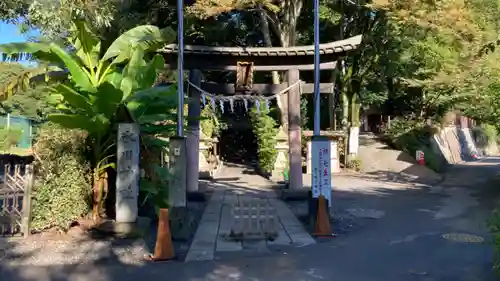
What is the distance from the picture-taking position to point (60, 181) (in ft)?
30.7

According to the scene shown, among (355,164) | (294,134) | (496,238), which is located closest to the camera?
(496,238)

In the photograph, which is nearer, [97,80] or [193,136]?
[97,80]

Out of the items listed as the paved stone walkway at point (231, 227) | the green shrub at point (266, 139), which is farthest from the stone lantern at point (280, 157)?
the paved stone walkway at point (231, 227)

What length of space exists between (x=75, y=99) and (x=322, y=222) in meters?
5.32

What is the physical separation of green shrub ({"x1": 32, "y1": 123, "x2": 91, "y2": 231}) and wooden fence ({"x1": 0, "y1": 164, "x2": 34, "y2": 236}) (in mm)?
163

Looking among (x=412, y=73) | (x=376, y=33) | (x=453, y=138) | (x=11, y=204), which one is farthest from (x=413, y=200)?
(x=453, y=138)

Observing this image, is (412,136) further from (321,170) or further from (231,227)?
(231,227)

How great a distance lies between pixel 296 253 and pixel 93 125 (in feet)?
14.9

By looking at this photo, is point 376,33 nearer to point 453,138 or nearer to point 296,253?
point 453,138

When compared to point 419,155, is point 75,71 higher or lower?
higher

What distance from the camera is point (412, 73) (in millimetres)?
29188

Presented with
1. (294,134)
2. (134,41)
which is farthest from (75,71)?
(294,134)

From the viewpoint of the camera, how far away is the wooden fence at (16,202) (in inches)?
357

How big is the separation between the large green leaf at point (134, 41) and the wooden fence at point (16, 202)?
292 centimetres
